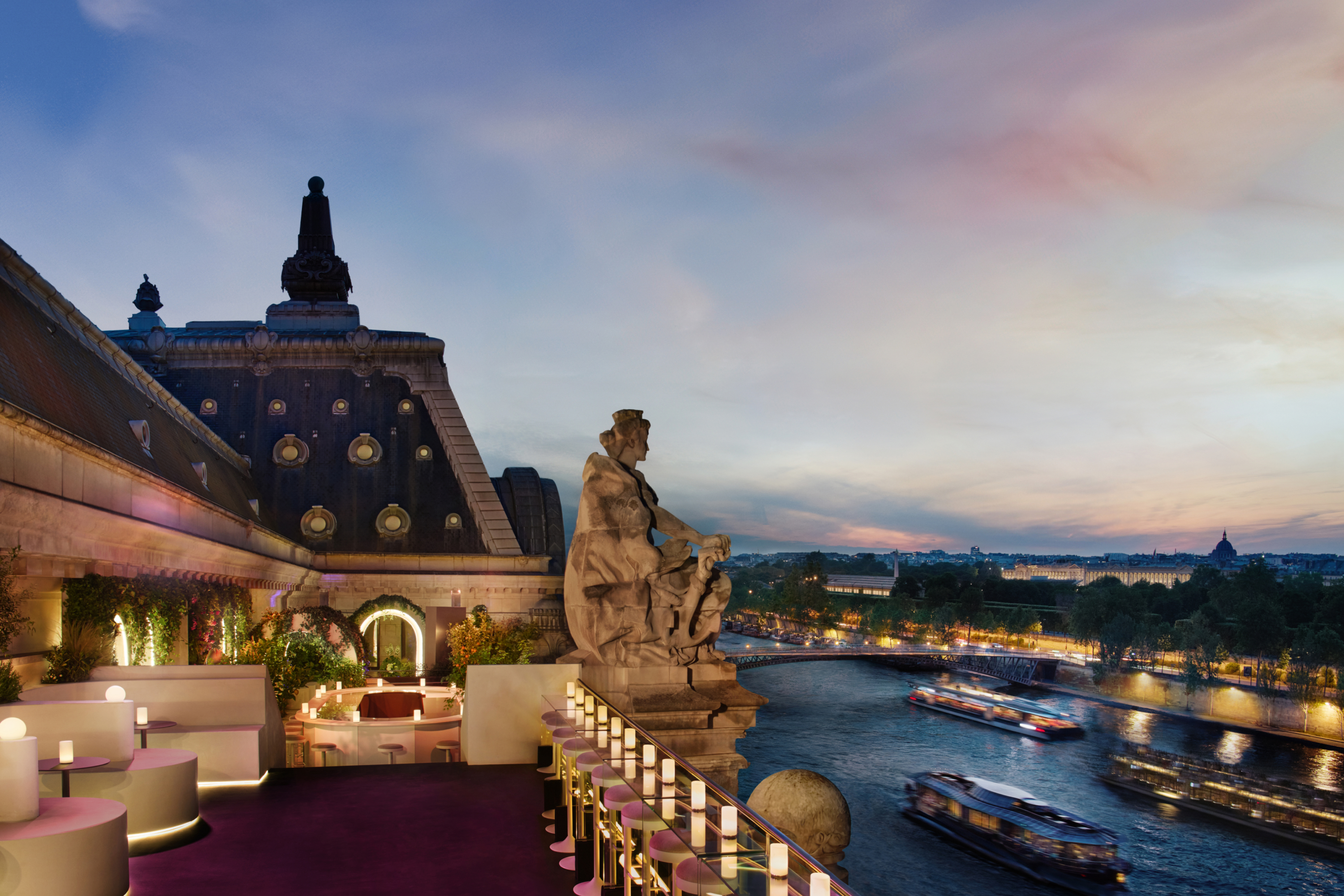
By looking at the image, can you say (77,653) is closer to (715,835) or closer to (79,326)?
(79,326)

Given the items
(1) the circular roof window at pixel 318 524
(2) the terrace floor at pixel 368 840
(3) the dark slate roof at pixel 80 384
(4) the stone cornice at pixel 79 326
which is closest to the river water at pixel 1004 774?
(1) the circular roof window at pixel 318 524

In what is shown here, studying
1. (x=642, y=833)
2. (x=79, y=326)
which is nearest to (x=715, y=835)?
(x=642, y=833)

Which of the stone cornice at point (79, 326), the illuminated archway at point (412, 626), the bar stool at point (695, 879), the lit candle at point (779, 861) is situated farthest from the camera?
the illuminated archway at point (412, 626)

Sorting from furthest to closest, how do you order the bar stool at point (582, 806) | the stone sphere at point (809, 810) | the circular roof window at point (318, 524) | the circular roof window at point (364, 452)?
the circular roof window at point (364, 452), the circular roof window at point (318, 524), the stone sphere at point (809, 810), the bar stool at point (582, 806)

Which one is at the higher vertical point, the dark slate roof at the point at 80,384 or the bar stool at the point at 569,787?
the dark slate roof at the point at 80,384

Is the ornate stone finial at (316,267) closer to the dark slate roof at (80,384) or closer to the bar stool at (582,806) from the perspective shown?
the dark slate roof at (80,384)

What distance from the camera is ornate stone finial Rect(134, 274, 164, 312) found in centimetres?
5025

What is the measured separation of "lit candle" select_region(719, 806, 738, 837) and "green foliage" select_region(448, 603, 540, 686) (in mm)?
7971

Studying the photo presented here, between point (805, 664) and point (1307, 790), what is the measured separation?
5543 cm

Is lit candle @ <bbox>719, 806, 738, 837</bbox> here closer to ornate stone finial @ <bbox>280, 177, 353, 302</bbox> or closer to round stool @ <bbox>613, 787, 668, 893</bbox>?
round stool @ <bbox>613, 787, 668, 893</bbox>

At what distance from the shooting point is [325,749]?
51.0ft

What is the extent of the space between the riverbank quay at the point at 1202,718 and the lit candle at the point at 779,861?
7292 cm

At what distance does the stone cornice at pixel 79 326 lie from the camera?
46.9 ft

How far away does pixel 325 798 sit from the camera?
32.2 ft
